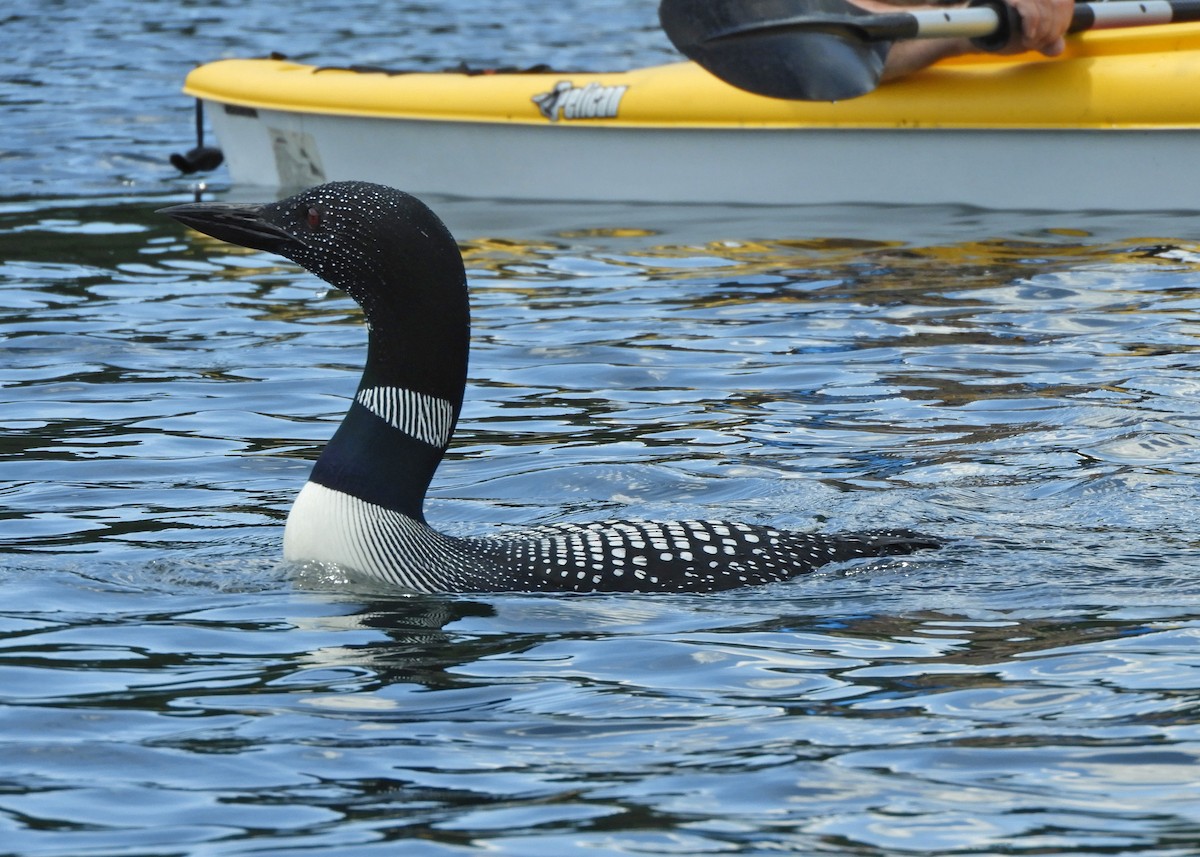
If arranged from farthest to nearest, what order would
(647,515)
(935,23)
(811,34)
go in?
1. (811,34)
2. (935,23)
3. (647,515)

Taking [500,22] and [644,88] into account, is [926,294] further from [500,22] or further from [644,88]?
[500,22]

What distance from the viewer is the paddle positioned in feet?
27.3

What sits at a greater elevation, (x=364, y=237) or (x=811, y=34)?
(x=811, y=34)

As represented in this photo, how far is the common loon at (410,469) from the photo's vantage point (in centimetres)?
420

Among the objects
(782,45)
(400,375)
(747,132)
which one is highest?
(782,45)

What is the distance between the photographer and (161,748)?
3219 mm

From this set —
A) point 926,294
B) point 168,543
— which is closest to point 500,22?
point 926,294

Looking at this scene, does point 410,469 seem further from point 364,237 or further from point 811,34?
point 811,34

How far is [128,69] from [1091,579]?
43.1 feet

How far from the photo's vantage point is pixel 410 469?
14.1ft

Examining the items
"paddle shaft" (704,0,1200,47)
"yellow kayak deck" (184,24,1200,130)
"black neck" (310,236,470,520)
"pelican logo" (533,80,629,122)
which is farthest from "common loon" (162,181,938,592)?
"pelican logo" (533,80,629,122)

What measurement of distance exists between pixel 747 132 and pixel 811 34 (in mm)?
981

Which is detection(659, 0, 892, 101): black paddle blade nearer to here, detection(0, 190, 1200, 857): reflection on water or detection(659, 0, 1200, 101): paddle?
detection(659, 0, 1200, 101): paddle

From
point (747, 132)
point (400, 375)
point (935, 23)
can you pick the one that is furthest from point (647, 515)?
point (747, 132)
